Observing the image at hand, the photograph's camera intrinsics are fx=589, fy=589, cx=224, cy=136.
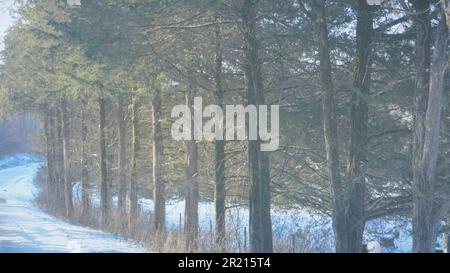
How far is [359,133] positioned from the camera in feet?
42.9

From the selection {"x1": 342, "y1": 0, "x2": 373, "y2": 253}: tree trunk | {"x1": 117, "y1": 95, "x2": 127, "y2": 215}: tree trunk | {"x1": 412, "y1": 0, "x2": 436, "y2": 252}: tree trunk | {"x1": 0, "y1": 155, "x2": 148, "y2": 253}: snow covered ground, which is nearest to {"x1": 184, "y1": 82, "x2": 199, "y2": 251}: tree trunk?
{"x1": 0, "y1": 155, "x2": 148, "y2": 253}: snow covered ground

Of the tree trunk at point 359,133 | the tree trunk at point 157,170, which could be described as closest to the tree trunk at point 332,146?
the tree trunk at point 359,133

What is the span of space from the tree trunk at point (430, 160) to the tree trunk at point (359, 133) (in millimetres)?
1580

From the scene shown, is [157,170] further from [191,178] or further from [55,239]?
[55,239]

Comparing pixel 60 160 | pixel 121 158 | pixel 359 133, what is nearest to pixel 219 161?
pixel 359 133

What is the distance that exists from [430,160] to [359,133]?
213 cm

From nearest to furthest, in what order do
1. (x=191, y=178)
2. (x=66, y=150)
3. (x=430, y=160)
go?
1. (x=430, y=160)
2. (x=191, y=178)
3. (x=66, y=150)

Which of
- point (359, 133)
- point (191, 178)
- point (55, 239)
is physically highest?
point (359, 133)

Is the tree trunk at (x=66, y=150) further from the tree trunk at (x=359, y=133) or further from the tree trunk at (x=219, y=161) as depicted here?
the tree trunk at (x=359, y=133)

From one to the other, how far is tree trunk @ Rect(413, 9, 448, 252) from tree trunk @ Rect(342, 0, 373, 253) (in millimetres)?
1580

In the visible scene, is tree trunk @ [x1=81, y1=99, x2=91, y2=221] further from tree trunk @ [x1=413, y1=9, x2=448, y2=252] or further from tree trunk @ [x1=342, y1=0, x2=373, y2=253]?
tree trunk @ [x1=413, y1=9, x2=448, y2=252]

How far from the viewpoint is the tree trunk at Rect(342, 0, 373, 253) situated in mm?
12852

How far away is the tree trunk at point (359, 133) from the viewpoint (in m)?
12.9
